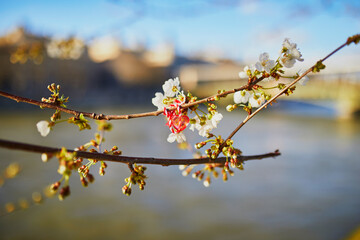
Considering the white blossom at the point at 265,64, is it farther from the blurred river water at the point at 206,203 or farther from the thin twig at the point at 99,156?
the blurred river water at the point at 206,203

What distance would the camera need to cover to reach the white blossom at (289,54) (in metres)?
0.46

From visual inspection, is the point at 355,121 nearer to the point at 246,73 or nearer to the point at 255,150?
the point at 255,150

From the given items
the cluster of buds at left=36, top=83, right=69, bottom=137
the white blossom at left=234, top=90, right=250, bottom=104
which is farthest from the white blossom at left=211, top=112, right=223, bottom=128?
the cluster of buds at left=36, top=83, right=69, bottom=137

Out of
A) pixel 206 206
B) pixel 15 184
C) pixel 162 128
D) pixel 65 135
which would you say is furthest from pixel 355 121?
pixel 15 184

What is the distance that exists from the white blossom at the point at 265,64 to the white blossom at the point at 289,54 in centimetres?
2

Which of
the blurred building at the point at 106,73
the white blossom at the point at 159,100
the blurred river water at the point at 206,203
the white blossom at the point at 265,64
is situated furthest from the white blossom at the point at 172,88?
the blurred building at the point at 106,73

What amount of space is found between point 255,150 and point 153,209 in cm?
331

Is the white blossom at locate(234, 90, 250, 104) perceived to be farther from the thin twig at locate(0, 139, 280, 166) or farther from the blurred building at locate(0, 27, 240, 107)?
the blurred building at locate(0, 27, 240, 107)

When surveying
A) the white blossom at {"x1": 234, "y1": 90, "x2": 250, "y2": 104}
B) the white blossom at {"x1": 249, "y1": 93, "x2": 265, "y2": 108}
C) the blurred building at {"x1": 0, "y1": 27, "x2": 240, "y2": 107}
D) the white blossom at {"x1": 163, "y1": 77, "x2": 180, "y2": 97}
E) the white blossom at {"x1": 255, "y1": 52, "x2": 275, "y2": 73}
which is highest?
the blurred building at {"x1": 0, "y1": 27, "x2": 240, "y2": 107}

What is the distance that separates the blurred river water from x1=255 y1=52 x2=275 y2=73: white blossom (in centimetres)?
272

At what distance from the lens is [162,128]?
10.7 m

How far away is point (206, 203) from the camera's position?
4379mm

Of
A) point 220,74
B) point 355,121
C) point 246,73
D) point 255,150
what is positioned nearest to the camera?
point 246,73

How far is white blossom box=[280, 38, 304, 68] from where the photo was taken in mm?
460
